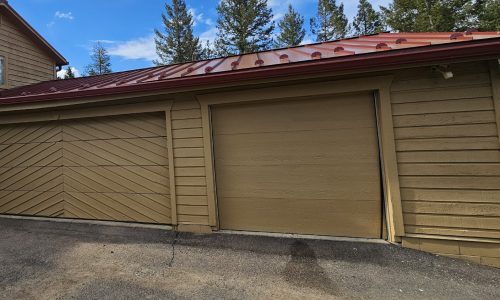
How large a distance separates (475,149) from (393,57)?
1473 mm

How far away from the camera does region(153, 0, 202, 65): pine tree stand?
77.9 ft

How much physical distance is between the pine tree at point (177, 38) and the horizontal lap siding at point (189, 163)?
20.8m

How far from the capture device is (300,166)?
13.4 ft

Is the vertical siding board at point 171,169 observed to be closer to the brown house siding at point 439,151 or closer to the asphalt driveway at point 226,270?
the asphalt driveway at point 226,270

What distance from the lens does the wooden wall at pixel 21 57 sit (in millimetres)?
7777

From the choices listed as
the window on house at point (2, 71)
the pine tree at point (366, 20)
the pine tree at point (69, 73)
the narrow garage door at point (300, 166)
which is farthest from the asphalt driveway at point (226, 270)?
the pine tree at point (69, 73)

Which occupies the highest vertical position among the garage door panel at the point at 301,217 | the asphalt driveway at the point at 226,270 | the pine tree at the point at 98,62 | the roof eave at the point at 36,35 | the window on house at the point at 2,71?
the pine tree at the point at 98,62

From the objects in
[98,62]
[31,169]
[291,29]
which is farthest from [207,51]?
[31,169]

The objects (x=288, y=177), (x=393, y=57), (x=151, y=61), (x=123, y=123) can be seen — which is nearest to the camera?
(x=393, y=57)

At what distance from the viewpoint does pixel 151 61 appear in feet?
82.1

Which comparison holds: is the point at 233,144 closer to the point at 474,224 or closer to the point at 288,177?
the point at 288,177

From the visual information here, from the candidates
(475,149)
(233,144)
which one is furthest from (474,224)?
(233,144)

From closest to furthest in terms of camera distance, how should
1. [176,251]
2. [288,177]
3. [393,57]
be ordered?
[393,57] → [176,251] → [288,177]

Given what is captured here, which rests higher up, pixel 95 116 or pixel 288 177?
pixel 95 116
